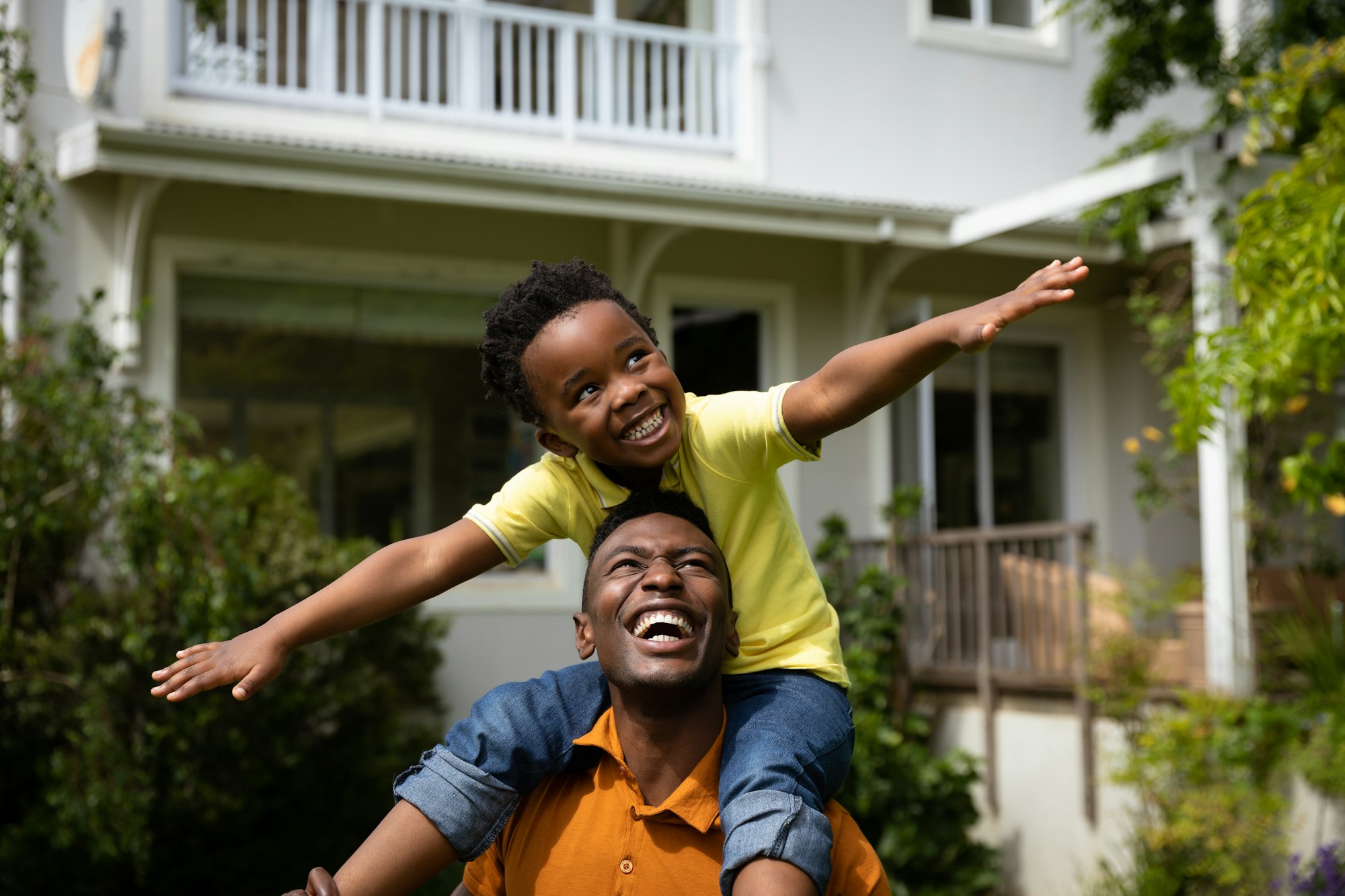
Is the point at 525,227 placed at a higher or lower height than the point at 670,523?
higher

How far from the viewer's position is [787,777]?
98.8 inches

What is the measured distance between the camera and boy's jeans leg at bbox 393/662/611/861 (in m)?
2.64

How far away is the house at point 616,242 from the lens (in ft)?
26.9

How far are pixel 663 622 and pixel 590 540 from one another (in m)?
0.42

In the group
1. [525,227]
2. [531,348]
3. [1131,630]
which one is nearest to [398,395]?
[525,227]

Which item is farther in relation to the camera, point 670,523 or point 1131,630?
point 1131,630

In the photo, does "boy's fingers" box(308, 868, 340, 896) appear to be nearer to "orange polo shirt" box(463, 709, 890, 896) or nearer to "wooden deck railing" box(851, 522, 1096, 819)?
"orange polo shirt" box(463, 709, 890, 896)

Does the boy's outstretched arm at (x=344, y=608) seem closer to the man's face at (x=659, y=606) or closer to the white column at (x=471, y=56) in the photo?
the man's face at (x=659, y=606)

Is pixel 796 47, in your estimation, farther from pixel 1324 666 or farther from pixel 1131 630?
pixel 1324 666

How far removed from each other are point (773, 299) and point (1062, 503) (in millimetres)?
2832

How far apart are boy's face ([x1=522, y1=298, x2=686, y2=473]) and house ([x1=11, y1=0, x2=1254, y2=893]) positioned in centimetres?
518

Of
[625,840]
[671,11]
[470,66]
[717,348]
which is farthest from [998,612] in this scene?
[625,840]

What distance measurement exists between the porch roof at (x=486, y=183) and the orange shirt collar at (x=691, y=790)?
5.78m

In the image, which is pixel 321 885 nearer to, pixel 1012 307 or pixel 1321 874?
pixel 1012 307
